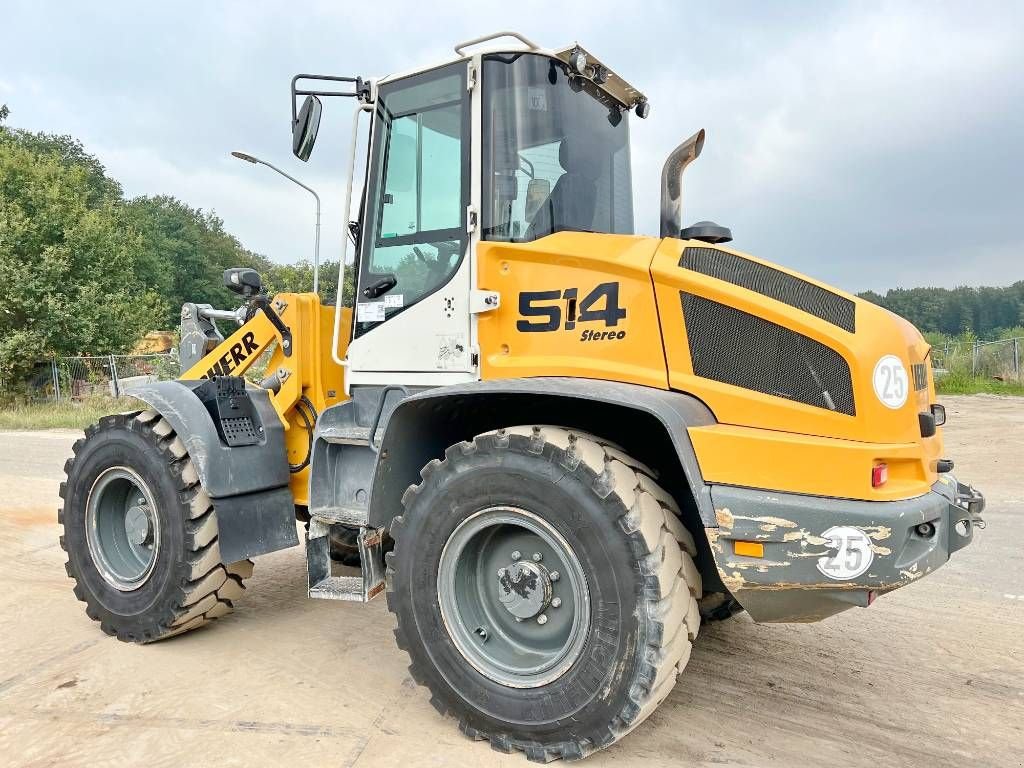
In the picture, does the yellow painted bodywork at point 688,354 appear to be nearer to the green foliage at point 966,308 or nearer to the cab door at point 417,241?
the cab door at point 417,241

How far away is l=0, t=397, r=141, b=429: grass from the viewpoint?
669 inches

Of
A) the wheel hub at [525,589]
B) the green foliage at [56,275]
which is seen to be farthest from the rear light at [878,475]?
the green foliage at [56,275]

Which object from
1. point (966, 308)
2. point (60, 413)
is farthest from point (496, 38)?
point (966, 308)

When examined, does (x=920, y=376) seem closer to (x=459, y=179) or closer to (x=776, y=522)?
(x=776, y=522)

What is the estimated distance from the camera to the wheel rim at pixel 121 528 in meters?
4.29

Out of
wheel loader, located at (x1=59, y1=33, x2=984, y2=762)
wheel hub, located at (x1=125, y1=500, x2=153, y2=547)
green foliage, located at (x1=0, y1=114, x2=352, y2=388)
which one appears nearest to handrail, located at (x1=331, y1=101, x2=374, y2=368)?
wheel loader, located at (x1=59, y1=33, x2=984, y2=762)

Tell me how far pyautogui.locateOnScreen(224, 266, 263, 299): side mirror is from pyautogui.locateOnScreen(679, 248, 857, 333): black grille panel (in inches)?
104

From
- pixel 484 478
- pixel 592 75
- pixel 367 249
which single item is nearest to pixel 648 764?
pixel 484 478

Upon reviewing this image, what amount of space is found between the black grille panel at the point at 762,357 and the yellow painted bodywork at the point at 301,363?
2157 mm

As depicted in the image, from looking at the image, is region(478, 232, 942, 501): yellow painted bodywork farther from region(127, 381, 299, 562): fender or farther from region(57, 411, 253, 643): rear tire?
region(57, 411, 253, 643): rear tire

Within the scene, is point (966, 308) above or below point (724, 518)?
above

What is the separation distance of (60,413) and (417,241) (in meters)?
18.4

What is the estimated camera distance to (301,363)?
4.40 meters

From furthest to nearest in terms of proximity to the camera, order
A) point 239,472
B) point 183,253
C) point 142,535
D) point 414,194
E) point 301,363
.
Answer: point 183,253 < point 301,363 < point 142,535 < point 239,472 < point 414,194
